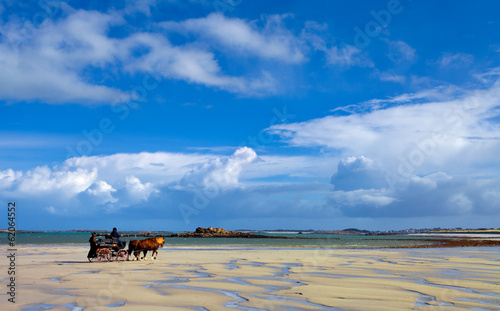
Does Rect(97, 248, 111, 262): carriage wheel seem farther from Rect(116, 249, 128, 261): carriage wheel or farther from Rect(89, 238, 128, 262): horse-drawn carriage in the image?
Rect(116, 249, 128, 261): carriage wheel

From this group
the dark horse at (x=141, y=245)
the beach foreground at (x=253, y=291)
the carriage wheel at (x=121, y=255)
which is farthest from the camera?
the dark horse at (x=141, y=245)

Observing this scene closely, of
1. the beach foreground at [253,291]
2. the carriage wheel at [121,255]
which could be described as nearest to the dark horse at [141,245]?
the carriage wheel at [121,255]

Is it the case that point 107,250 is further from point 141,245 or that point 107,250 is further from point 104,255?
point 141,245

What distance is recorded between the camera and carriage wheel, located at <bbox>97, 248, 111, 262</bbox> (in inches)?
981

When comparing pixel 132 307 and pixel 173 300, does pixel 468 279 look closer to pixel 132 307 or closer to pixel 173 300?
pixel 173 300

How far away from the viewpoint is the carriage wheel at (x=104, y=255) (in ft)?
81.8

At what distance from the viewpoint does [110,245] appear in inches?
992

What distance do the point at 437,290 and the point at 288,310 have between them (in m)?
6.09

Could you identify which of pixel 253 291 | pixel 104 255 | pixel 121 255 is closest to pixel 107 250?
pixel 104 255

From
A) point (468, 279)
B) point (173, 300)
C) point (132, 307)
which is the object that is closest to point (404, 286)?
point (468, 279)

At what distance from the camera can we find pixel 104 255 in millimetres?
25125

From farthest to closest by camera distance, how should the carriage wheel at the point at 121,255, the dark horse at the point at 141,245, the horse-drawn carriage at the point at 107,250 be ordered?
the dark horse at the point at 141,245
the carriage wheel at the point at 121,255
the horse-drawn carriage at the point at 107,250

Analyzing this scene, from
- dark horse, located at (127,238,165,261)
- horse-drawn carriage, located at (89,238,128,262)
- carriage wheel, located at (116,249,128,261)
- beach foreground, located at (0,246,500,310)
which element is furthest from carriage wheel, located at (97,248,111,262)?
beach foreground, located at (0,246,500,310)

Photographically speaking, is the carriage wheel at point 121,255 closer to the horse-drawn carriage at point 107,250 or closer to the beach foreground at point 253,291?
the horse-drawn carriage at point 107,250
